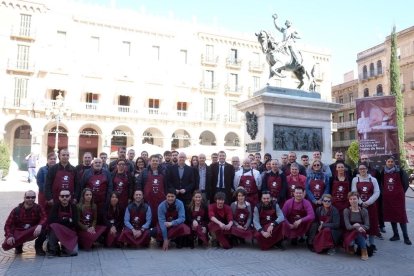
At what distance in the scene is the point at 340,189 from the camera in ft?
23.2

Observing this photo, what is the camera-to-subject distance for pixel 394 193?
7.70 meters

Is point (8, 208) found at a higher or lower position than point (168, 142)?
lower

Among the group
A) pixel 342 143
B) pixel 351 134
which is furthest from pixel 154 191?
pixel 342 143

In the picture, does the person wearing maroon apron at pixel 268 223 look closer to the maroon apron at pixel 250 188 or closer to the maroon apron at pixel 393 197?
the maroon apron at pixel 250 188

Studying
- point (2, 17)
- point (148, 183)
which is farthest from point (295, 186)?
point (2, 17)

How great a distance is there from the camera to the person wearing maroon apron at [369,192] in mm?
6882

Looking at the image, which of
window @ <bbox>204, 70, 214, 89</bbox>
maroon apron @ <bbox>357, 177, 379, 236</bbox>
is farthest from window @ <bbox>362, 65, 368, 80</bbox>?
maroon apron @ <bbox>357, 177, 379, 236</bbox>

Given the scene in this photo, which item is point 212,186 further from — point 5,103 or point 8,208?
point 5,103

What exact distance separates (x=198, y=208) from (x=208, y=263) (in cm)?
152

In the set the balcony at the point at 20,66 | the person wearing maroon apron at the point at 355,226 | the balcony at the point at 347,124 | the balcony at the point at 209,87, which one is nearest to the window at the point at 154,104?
the balcony at the point at 209,87

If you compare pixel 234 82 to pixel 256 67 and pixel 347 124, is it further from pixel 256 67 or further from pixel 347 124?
pixel 347 124

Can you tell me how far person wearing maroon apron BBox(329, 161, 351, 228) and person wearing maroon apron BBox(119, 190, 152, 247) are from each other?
3569mm

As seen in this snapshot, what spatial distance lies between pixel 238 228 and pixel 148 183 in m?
2.05

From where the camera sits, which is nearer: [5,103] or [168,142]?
[5,103]
